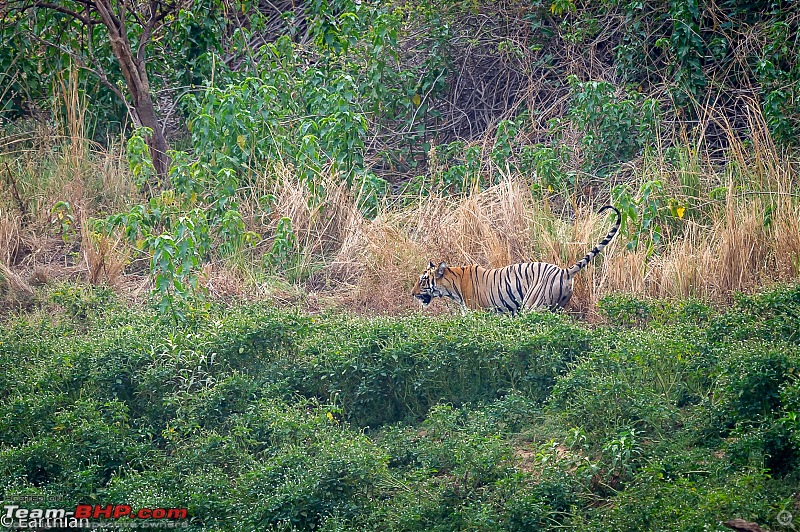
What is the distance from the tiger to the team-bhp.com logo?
3390mm

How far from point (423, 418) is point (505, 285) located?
1981mm

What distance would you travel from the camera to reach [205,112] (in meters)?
9.35

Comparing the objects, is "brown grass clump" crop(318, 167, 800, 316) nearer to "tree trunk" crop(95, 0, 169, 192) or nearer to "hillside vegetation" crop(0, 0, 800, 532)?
"hillside vegetation" crop(0, 0, 800, 532)

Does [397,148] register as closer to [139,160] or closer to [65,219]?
[139,160]

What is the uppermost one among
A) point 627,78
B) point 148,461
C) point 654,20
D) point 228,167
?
point 654,20

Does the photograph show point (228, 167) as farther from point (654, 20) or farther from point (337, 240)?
point (654, 20)

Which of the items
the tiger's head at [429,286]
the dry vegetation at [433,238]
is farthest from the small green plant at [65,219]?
the tiger's head at [429,286]

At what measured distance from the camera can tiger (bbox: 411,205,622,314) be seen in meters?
7.64

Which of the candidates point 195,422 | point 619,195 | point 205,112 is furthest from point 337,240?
point 195,422

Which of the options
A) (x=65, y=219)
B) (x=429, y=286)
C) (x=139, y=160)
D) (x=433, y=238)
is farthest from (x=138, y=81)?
(x=429, y=286)

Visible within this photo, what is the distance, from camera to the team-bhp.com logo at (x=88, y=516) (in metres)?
5.15

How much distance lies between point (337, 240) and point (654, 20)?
16.6 feet

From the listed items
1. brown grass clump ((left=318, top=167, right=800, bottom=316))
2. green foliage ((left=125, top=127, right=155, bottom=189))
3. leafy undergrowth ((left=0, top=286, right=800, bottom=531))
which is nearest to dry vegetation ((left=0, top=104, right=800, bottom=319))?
brown grass clump ((left=318, top=167, right=800, bottom=316))

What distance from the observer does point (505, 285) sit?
792cm
